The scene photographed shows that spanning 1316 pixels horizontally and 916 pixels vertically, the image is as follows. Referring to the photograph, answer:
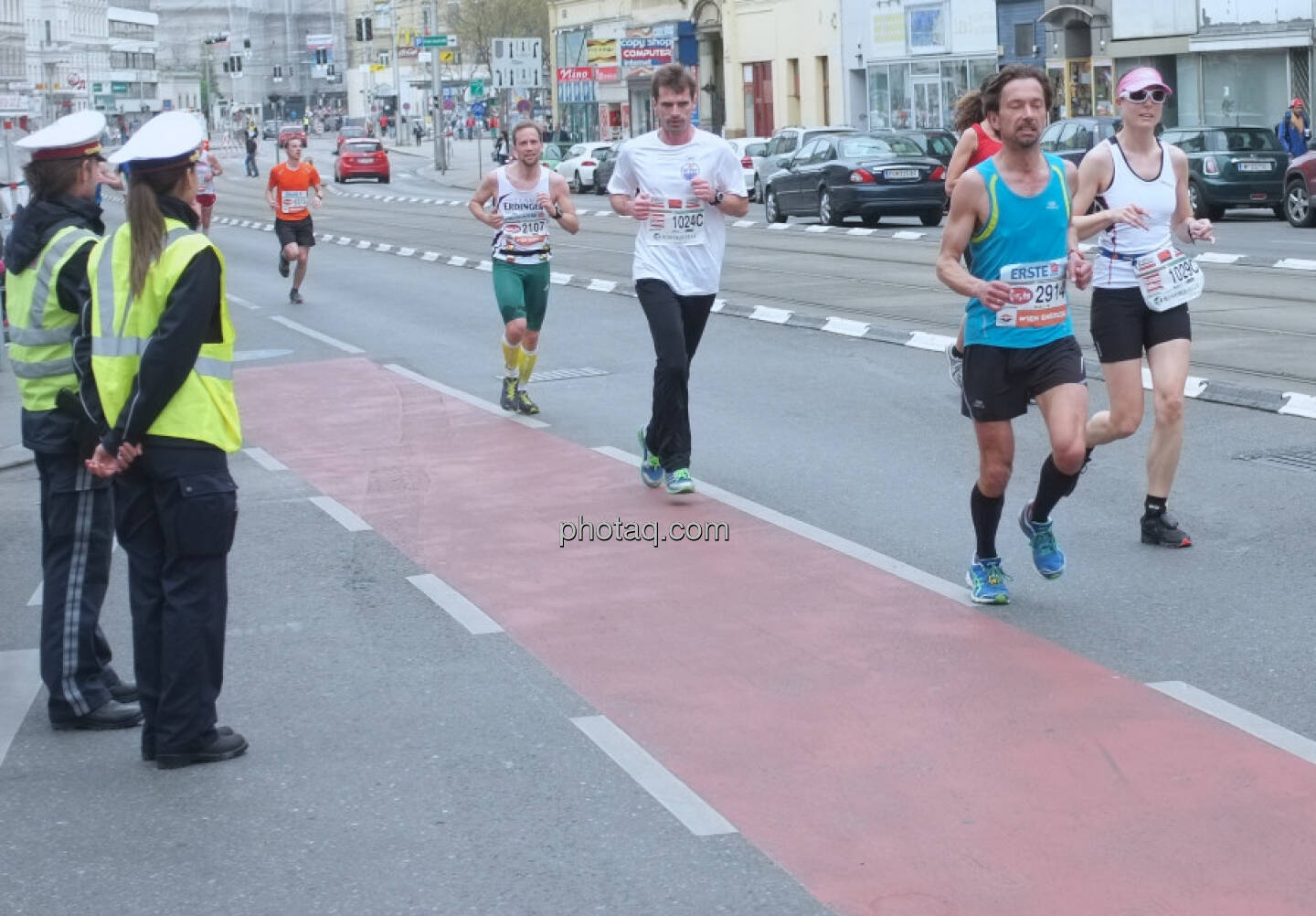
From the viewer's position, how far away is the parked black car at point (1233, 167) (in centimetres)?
3106

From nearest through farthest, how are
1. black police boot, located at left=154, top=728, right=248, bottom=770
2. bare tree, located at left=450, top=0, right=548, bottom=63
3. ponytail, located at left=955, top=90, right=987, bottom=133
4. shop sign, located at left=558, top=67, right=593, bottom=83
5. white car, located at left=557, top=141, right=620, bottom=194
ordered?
1. black police boot, located at left=154, top=728, right=248, bottom=770
2. ponytail, located at left=955, top=90, right=987, bottom=133
3. white car, located at left=557, top=141, right=620, bottom=194
4. shop sign, located at left=558, top=67, right=593, bottom=83
5. bare tree, located at left=450, top=0, right=548, bottom=63

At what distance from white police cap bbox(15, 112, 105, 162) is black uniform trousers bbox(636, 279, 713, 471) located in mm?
3631

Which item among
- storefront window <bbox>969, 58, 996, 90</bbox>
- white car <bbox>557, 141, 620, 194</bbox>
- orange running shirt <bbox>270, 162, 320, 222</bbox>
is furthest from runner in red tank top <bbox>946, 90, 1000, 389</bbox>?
storefront window <bbox>969, 58, 996, 90</bbox>

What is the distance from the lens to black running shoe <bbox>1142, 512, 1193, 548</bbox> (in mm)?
8391

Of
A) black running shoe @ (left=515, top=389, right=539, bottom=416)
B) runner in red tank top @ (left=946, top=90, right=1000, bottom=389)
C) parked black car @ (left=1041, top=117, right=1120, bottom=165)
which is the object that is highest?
parked black car @ (left=1041, top=117, right=1120, bottom=165)

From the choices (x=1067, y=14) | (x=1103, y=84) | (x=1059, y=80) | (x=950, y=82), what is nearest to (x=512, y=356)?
(x=1103, y=84)

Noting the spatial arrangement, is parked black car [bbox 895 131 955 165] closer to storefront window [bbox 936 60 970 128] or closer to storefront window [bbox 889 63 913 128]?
storefront window [bbox 936 60 970 128]

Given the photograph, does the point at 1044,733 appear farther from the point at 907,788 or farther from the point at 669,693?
the point at 669,693

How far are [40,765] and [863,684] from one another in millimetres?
2445

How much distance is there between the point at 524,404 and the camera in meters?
13.2

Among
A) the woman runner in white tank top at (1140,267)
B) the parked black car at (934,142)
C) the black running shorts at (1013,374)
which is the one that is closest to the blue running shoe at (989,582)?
the black running shorts at (1013,374)

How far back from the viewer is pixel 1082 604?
750 centimetres

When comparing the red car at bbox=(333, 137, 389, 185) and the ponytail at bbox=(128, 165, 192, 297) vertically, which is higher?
the red car at bbox=(333, 137, 389, 185)

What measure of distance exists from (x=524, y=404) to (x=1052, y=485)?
608 centimetres
